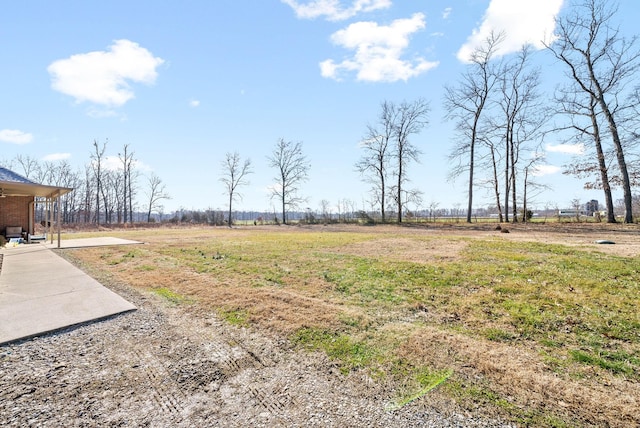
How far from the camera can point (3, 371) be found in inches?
104

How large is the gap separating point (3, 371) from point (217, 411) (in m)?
2.11

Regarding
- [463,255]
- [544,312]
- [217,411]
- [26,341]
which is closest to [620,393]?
[544,312]

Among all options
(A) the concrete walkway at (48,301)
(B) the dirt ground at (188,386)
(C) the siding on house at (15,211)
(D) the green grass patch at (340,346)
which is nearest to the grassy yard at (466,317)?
(D) the green grass patch at (340,346)

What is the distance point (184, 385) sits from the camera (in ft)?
8.06

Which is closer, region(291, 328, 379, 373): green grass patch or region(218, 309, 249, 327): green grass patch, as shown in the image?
region(291, 328, 379, 373): green grass patch

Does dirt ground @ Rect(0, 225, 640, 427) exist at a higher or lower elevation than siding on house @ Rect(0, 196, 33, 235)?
lower

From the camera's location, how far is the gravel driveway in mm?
2057

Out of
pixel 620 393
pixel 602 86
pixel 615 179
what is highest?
pixel 602 86

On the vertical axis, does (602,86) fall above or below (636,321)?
above

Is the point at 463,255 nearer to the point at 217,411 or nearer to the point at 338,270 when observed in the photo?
the point at 338,270

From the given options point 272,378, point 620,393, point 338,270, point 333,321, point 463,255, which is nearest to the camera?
point 620,393

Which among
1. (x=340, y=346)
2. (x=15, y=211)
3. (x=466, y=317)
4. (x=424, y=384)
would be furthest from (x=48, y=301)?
(x=15, y=211)

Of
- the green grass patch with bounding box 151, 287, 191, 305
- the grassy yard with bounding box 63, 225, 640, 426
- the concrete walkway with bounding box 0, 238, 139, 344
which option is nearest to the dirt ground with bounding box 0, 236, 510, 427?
the grassy yard with bounding box 63, 225, 640, 426

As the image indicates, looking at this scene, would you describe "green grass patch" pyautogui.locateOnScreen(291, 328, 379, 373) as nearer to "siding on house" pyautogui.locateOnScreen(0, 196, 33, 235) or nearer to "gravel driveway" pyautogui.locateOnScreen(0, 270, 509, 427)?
"gravel driveway" pyautogui.locateOnScreen(0, 270, 509, 427)
